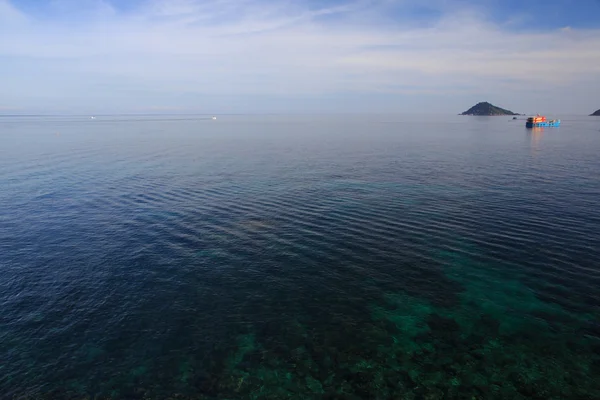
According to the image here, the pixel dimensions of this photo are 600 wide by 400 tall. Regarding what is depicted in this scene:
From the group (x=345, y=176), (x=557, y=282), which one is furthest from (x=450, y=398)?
(x=345, y=176)

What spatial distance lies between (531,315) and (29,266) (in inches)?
2152

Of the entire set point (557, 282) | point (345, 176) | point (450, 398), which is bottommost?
point (450, 398)

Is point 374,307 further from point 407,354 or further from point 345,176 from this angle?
point 345,176

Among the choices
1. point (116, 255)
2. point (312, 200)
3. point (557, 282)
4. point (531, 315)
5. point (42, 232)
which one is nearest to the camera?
point (531, 315)

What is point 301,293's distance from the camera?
3828cm

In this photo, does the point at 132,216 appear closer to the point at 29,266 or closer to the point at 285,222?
the point at 29,266

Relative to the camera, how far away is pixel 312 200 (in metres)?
70.9

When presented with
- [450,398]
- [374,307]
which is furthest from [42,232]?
[450,398]

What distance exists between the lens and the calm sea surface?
27.2 metres

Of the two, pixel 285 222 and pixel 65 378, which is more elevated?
pixel 285 222

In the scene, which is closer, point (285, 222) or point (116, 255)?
point (116, 255)

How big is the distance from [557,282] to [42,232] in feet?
222

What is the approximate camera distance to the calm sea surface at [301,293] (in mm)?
27234

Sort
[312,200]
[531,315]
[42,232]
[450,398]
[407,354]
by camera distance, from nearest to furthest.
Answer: [450,398], [407,354], [531,315], [42,232], [312,200]
